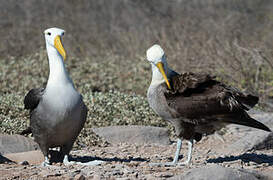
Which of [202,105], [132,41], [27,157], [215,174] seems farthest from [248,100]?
[132,41]

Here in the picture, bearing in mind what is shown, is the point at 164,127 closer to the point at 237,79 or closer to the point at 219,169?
the point at 237,79

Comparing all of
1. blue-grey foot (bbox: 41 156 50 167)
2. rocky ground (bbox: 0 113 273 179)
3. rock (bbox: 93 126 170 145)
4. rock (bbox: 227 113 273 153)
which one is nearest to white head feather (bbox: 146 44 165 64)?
rocky ground (bbox: 0 113 273 179)

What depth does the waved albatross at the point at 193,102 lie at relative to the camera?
5.10 m

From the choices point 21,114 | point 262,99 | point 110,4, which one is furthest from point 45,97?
point 110,4

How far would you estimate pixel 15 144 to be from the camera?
6039 mm

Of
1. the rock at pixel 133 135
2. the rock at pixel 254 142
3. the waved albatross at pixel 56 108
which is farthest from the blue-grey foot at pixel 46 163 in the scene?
the rock at pixel 254 142

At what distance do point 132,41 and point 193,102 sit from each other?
31.6ft

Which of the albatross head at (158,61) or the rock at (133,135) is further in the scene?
the rock at (133,135)

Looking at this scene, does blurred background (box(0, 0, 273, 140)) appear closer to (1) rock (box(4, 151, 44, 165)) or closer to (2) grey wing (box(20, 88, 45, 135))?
(1) rock (box(4, 151, 44, 165))

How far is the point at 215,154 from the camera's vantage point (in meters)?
6.16

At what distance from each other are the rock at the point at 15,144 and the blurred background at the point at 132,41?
1490mm

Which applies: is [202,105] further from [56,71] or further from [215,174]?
[56,71]

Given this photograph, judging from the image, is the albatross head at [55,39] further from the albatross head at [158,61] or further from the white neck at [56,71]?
the albatross head at [158,61]

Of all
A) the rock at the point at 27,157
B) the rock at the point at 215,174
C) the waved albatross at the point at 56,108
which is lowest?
the rock at the point at 27,157
